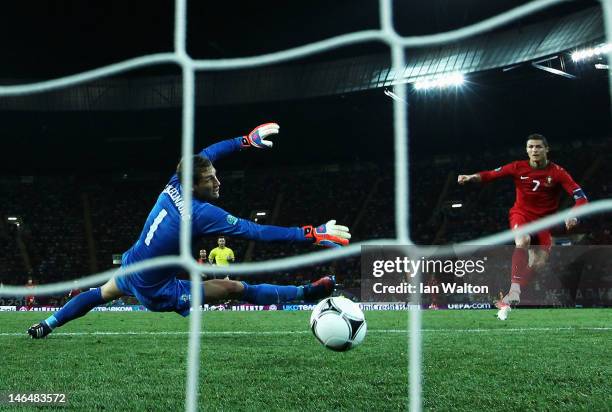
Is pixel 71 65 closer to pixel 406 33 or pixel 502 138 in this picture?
pixel 406 33

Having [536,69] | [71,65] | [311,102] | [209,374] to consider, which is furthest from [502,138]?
[209,374]

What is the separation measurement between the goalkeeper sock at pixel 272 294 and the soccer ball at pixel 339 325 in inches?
48.9

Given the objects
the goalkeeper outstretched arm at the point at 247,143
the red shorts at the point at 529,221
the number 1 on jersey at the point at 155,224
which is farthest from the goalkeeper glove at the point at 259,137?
the red shorts at the point at 529,221

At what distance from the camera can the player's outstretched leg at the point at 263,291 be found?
446 centimetres

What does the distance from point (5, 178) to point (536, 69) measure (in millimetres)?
20997

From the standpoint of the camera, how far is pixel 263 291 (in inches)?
186

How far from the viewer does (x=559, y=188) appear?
5.45 meters

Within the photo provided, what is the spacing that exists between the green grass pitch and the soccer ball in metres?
0.16

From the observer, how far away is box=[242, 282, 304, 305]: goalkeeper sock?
184 inches

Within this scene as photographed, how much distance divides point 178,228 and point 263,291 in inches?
42.3

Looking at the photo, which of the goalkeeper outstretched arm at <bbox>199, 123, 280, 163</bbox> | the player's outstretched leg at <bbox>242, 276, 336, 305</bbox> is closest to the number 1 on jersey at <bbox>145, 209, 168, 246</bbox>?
the goalkeeper outstretched arm at <bbox>199, 123, 280, 163</bbox>

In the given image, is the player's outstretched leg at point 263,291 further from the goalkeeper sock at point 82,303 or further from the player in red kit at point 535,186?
the player in red kit at point 535,186

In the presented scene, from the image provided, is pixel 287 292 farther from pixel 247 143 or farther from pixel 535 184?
pixel 535 184

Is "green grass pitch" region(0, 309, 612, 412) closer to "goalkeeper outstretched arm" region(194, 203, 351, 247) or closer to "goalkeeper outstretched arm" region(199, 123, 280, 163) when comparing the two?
"goalkeeper outstretched arm" region(194, 203, 351, 247)
